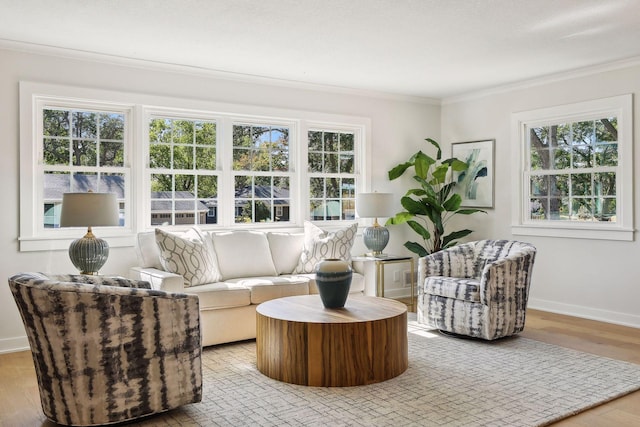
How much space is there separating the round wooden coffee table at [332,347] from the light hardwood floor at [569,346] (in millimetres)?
1081

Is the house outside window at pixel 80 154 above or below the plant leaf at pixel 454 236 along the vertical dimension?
above

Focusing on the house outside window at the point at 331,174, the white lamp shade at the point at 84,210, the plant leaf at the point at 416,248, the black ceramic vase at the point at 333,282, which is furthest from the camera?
the plant leaf at the point at 416,248

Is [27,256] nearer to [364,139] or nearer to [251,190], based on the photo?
[251,190]

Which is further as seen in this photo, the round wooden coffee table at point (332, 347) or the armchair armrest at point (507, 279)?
the armchair armrest at point (507, 279)

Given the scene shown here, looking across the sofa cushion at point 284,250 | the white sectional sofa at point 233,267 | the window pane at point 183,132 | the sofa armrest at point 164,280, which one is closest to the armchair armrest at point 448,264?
the white sectional sofa at point 233,267

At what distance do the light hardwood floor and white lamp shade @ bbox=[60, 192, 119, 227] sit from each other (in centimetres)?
109

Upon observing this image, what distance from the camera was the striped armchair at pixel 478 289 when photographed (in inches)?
171

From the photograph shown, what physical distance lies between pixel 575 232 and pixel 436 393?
3.16 m

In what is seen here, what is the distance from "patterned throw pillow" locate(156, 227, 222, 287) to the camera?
4430mm

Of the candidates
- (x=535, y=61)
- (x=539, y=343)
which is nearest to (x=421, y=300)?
(x=539, y=343)

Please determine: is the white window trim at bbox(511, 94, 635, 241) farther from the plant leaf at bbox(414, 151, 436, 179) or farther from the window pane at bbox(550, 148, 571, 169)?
the plant leaf at bbox(414, 151, 436, 179)

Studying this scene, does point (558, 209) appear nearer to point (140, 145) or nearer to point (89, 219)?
point (140, 145)

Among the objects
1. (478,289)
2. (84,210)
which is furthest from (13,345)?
(478,289)

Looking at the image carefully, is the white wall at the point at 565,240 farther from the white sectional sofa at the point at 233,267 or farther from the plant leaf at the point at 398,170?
the white sectional sofa at the point at 233,267
